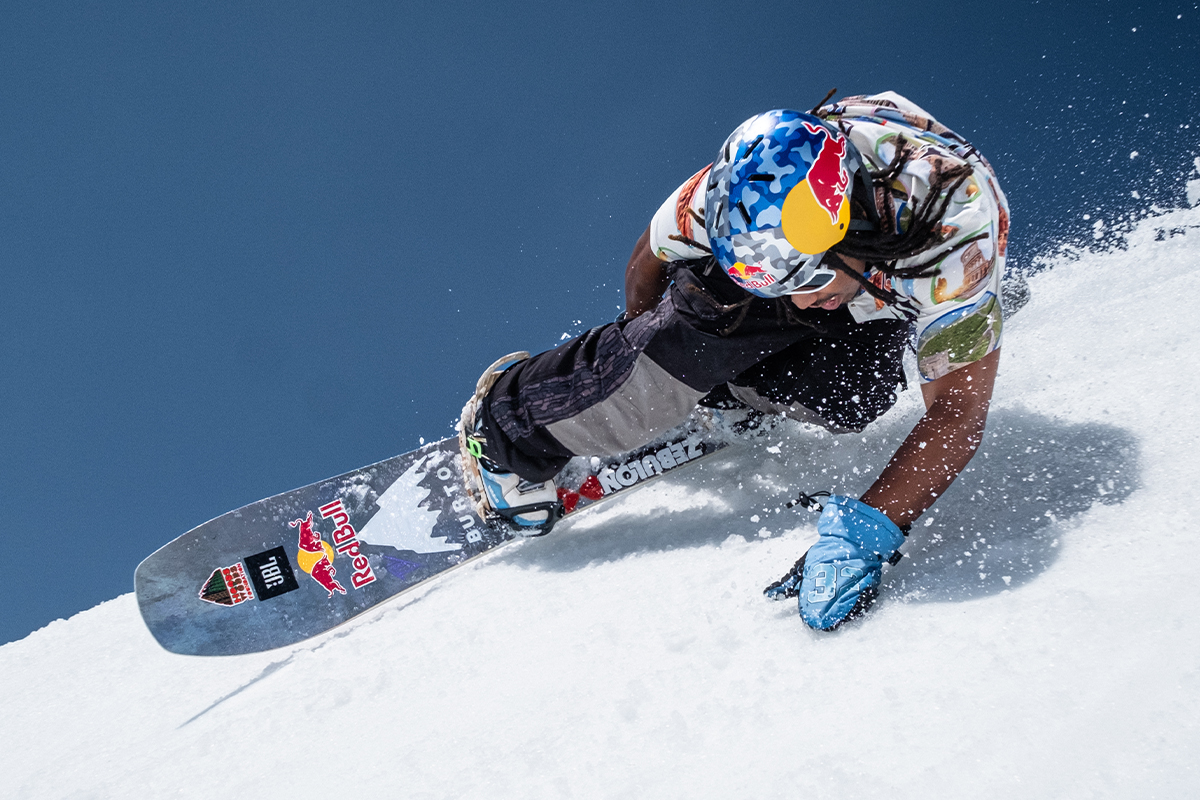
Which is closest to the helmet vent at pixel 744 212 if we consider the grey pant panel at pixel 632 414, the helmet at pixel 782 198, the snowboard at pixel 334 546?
the helmet at pixel 782 198

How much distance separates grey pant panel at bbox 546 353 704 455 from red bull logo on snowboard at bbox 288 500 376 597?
107cm

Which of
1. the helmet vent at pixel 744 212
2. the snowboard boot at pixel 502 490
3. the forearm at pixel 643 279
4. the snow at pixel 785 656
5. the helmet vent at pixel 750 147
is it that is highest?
the forearm at pixel 643 279

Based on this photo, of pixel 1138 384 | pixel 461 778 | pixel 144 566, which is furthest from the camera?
pixel 144 566

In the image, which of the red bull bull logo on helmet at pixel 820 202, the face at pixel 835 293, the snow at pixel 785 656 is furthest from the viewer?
the face at pixel 835 293

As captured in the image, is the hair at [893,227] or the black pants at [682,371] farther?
the black pants at [682,371]

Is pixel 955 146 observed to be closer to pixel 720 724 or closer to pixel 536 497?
pixel 720 724

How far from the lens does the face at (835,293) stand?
1.30 metres

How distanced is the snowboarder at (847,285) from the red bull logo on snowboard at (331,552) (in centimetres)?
135

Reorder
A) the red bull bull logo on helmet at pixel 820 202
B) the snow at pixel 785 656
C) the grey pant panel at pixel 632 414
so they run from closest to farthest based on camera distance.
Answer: the snow at pixel 785 656
the red bull bull logo on helmet at pixel 820 202
the grey pant panel at pixel 632 414

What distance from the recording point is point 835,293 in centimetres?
135

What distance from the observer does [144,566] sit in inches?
102

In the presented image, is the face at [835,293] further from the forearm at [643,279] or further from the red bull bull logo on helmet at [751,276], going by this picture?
the forearm at [643,279]

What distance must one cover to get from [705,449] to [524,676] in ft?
3.65

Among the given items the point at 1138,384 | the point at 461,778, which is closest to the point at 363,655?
the point at 461,778
